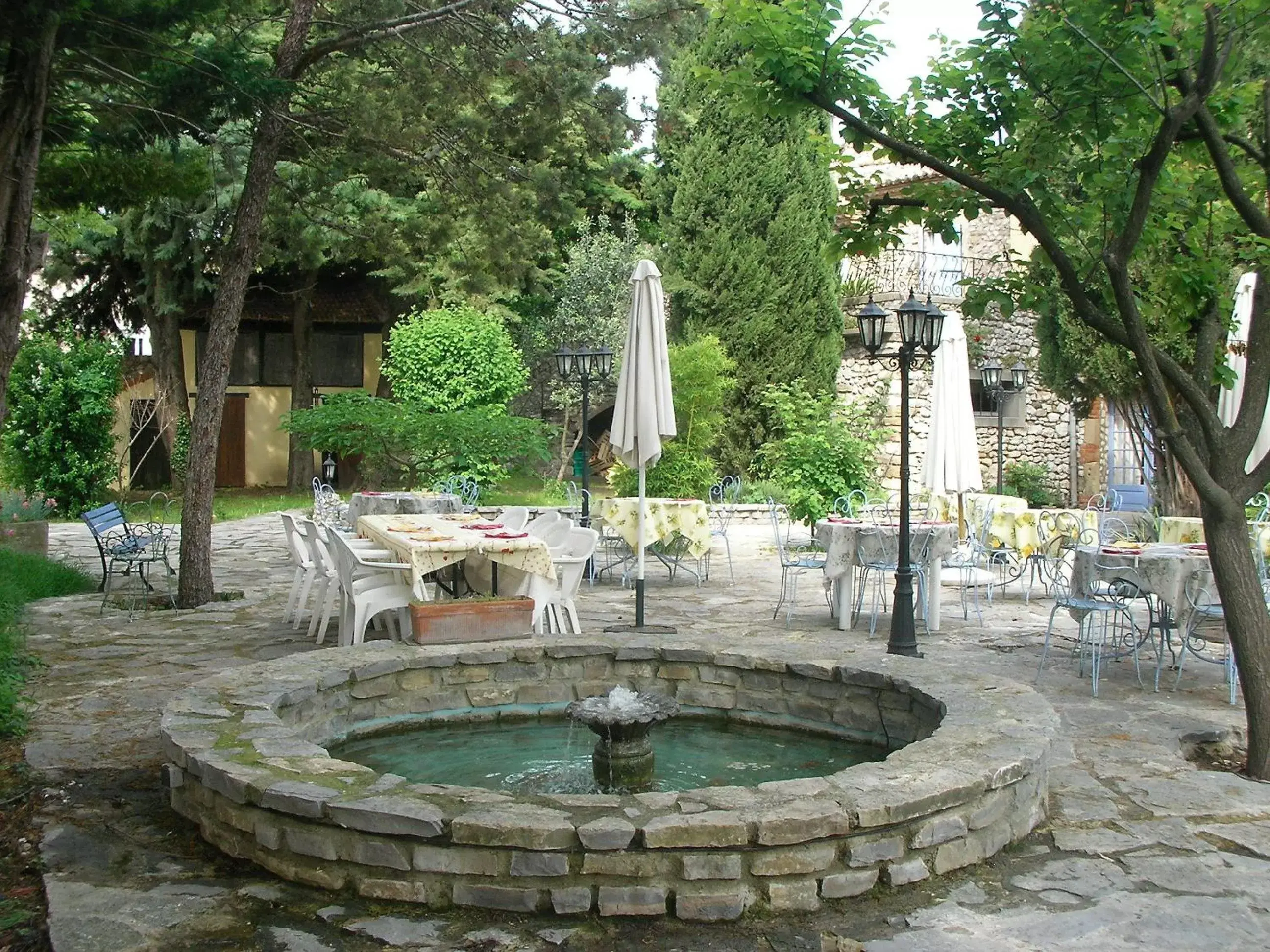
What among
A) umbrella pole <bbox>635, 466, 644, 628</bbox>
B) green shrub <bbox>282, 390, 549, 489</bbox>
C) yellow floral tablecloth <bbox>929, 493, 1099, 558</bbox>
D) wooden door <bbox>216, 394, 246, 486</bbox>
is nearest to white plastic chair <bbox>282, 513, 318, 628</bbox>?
umbrella pole <bbox>635, 466, 644, 628</bbox>

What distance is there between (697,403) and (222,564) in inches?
310

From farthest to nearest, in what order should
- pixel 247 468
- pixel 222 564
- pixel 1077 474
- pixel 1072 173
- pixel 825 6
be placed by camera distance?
1. pixel 247 468
2. pixel 1077 474
3. pixel 222 564
4. pixel 1072 173
5. pixel 825 6

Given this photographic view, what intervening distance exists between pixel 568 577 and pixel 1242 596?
3.96 metres

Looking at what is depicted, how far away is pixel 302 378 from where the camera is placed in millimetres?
24141

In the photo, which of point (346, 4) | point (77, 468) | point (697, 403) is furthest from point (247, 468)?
point (346, 4)

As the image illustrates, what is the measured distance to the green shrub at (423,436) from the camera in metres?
17.1

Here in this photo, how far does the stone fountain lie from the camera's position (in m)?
4.69

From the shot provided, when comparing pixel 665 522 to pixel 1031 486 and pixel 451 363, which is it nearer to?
pixel 451 363

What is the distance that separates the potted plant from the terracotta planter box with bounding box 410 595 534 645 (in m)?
6.87

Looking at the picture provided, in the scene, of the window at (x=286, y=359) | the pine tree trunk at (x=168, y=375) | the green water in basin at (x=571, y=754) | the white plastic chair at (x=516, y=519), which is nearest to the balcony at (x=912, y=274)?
the window at (x=286, y=359)

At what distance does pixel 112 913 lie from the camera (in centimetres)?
332

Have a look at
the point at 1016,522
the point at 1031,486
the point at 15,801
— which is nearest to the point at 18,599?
the point at 15,801

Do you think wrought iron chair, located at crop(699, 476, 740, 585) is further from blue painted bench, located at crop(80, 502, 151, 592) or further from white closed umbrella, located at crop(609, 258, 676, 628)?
blue painted bench, located at crop(80, 502, 151, 592)

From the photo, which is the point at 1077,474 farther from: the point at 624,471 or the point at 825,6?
the point at 825,6
